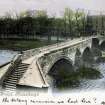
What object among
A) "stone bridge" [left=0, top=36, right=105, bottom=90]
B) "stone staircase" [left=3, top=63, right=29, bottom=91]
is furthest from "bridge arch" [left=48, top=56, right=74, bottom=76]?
"stone staircase" [left=3, top=63, right=29, bottom=91]

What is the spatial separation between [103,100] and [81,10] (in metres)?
0.41

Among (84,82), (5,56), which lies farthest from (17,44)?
(84,82)

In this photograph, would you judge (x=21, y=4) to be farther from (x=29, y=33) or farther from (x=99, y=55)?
(x=99, y=55)

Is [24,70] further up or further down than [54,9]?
further down

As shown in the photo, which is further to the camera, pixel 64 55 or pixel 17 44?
pixel 64 55

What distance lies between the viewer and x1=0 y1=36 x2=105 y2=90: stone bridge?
13.0ft

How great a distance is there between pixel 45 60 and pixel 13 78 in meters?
0.19

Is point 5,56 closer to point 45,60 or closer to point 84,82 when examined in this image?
point 45,60

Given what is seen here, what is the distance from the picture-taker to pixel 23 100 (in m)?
3.97

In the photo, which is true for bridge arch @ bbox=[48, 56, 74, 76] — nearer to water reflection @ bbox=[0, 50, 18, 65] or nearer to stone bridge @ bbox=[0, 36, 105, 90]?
stone bridge @ bbox=[0, 36, 105, 90]

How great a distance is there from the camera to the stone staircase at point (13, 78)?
3.95m

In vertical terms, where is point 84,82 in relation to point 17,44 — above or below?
below

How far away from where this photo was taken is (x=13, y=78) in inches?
156

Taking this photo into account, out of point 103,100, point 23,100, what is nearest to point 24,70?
point 23,100
